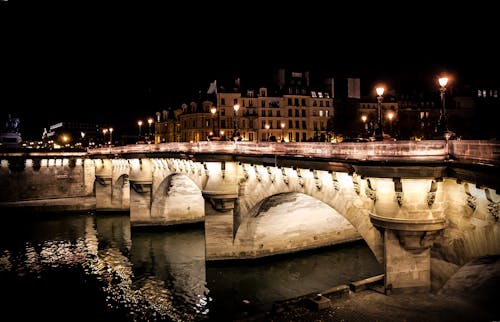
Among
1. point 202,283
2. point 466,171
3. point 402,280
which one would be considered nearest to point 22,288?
point 202,283

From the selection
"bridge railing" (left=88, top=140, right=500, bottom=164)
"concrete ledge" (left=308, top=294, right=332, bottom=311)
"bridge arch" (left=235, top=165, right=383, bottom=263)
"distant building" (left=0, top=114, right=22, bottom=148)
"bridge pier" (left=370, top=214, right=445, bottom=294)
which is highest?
"distant building" (left=0, top=114, right=22, bottom=148)

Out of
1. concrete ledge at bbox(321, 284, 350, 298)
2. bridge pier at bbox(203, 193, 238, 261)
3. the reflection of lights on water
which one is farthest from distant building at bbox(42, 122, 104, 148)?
concrete ledge at bbox(321, 284, 350, 298)

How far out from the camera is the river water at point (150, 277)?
22.1 m

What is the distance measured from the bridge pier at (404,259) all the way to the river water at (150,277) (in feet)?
18.6

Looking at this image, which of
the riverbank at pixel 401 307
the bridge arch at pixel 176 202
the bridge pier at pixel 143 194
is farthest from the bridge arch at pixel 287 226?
the bridge pier at pixel 143 194

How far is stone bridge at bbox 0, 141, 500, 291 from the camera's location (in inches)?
504

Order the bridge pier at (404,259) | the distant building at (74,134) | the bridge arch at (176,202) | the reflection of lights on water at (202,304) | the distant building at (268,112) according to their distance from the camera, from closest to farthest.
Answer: the bridge pier at (404,259), the reflection of lights on water at (202,304), the bridge arch at (176,202), the distant building at (268,112), the distant building at (74,134)

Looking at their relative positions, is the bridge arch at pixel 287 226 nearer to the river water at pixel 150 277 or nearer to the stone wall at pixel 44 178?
the river water at pixel 150 277

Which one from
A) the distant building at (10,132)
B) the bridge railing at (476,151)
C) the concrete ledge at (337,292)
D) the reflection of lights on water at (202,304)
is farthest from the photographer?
the distant building at (10,132)

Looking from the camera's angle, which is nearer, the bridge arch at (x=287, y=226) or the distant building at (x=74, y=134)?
the bridge arch at (x=287, y=226)

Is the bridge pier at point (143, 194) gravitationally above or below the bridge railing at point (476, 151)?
below

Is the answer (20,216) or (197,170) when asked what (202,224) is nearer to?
(197,170)

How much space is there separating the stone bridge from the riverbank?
2.59 ft

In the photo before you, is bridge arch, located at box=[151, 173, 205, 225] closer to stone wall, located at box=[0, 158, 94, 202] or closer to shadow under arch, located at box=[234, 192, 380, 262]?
shadow under arch, located at box=[234, 192, 380, 262]
